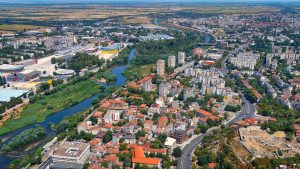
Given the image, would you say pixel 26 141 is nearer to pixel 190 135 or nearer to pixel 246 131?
pixel 190 135

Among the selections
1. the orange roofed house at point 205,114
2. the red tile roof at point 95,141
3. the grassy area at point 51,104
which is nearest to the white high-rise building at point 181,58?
the grassy area at point 51,104

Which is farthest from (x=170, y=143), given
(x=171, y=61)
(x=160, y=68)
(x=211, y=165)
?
(x=171, y=61)

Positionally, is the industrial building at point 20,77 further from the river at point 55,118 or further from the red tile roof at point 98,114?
the red tile roof at point 98,114

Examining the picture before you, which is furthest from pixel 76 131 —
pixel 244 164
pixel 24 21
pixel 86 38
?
pixel 24 21

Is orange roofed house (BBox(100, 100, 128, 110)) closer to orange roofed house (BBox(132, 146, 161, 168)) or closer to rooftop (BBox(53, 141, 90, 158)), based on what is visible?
rooftop (BBox(53, 141, 90, 158))

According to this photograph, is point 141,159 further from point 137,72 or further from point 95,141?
point 137,72
